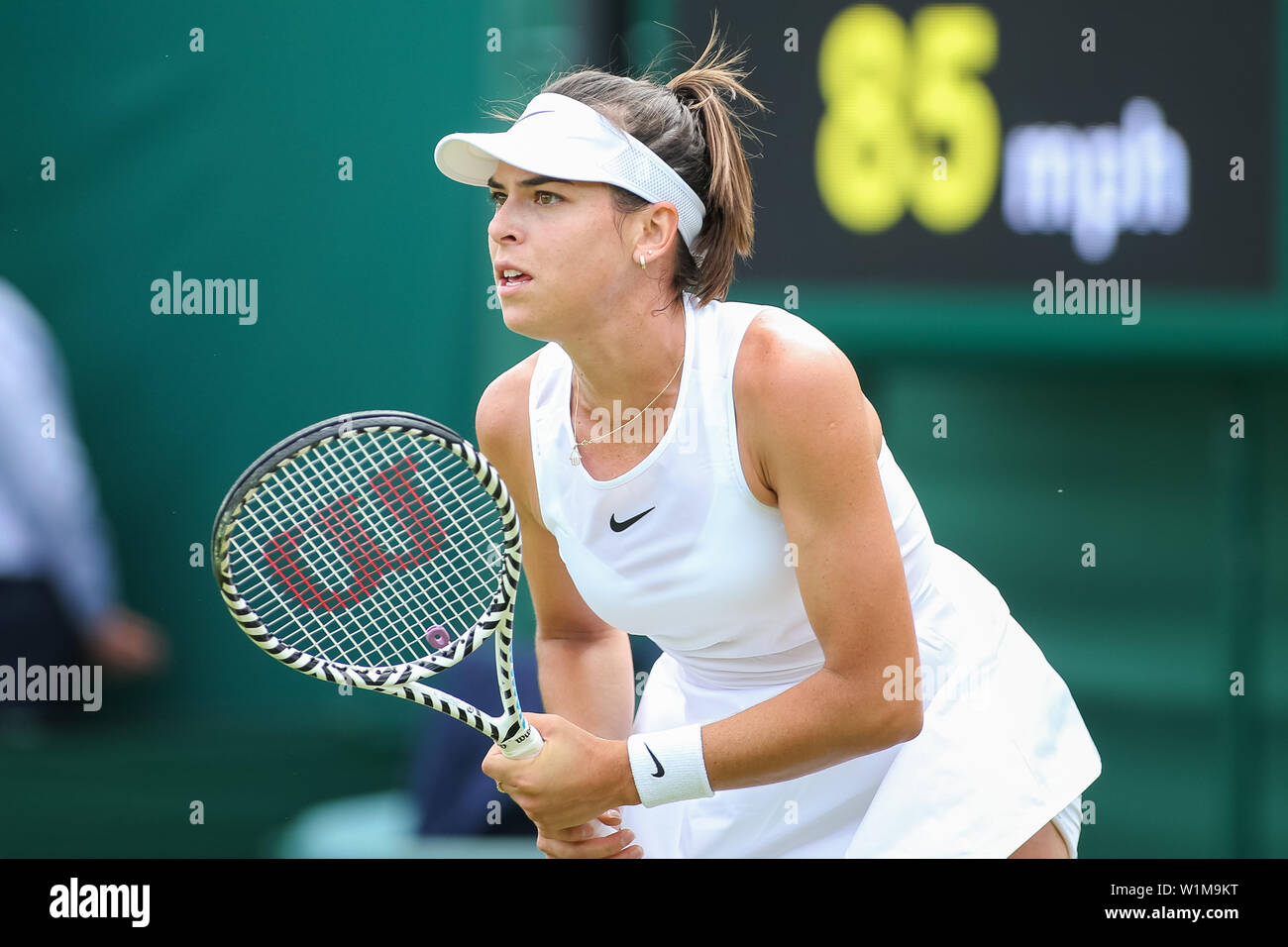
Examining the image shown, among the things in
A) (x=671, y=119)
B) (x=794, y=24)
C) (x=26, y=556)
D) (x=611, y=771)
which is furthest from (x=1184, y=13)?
(x=26, y=556)

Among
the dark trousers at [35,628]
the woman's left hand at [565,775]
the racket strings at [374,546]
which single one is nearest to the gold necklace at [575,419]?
the racket strings at [374,546]

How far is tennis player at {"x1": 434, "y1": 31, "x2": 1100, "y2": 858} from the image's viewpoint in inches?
69.9

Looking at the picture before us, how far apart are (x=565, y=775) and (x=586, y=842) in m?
0.14

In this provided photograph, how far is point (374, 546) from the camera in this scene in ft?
6.15

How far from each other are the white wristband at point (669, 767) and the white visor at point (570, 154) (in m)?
0.57

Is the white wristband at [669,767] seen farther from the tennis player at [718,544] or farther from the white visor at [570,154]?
the white visor at [570,154]

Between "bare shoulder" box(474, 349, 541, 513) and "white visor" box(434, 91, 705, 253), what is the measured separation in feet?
0.87

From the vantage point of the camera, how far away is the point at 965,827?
1874 millimetres

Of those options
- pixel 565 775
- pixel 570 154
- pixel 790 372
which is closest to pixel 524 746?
pixel 565 775

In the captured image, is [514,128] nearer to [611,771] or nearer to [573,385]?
[573,385]

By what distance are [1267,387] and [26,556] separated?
2890 mm

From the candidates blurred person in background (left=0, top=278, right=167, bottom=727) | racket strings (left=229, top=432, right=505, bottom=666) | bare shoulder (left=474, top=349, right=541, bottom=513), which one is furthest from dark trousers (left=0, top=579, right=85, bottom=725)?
bare shoulder (left=474, top=349, right=541, bottom=513)

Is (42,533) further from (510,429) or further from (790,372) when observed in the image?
(790,372)

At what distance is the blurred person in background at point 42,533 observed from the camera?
4.04 m
